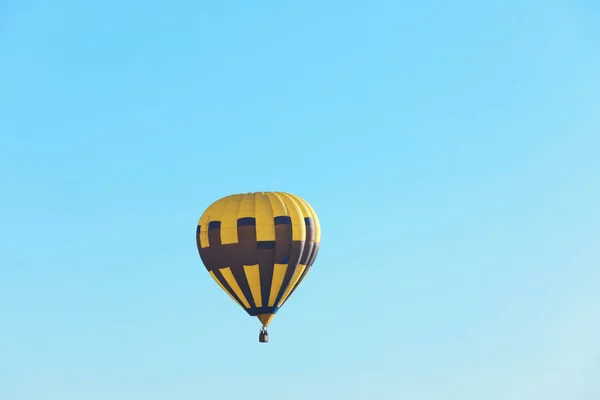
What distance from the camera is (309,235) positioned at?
13375 cm

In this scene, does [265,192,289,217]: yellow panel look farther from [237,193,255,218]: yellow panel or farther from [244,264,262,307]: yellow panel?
[244,264,262,307]: yellow panel

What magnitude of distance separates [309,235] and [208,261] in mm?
6063

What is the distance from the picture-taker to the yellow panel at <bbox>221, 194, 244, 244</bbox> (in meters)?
133

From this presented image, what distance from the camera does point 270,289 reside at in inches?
5241

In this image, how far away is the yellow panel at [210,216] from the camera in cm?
13375

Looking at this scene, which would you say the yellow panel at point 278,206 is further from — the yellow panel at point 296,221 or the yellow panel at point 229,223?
the yellow panel at point 229,223

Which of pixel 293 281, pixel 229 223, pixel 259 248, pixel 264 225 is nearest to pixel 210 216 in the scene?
pixel 229 223

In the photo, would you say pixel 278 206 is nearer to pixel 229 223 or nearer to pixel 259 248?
pixel 259 248

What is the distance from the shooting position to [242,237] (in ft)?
435

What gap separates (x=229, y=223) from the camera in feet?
437

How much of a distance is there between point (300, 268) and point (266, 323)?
3754 millimetres

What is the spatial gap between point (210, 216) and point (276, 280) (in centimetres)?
541

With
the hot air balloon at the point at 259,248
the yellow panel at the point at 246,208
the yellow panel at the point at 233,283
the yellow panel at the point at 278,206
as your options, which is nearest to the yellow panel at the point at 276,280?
the hot air balloon at the point at 259,248

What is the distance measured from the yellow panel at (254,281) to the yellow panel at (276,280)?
2.31 feet
